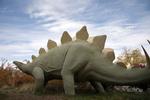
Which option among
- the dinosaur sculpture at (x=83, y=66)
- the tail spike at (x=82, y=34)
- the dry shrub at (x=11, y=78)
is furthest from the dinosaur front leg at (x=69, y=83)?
the dry shrub at (x=11, y=78)

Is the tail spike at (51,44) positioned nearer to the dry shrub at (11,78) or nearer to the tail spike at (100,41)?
the tail spike at (100,41)

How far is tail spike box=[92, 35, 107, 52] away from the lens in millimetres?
9031

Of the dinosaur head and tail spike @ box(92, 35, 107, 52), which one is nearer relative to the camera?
tail spike @ box(92, 35, 107, 52)

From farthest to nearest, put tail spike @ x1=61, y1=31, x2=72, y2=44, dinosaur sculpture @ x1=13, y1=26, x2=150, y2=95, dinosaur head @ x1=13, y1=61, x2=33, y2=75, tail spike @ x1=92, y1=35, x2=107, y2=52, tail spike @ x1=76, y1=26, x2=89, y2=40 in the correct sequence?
dinosaur head @ x1=13, y1=61, x2=33, y2=75, tail spike @ x1=61, y1=31, x2=72, y2=44, tail spike @ x1=76, y1=26, x2=89, y2=40, tail spike @ x1=92, y1=35, x2=107, y2=52, dinosaur sculpture @ x1=13, y1=26, x2=150, y2=95

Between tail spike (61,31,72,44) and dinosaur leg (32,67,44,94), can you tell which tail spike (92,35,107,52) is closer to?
tail spike (61,31,72,44)

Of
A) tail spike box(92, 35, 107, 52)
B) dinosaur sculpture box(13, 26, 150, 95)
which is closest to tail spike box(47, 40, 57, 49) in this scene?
dinosaur sculpture box(13, 26, 150, 95)

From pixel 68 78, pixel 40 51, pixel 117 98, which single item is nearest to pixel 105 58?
pixel 68 78

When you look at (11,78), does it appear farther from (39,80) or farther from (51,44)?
(39,80)

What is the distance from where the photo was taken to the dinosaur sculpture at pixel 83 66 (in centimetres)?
794

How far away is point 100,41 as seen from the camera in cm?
911

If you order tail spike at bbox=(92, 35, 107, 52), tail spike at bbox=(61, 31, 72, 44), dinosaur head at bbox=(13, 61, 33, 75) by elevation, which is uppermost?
tail spike at bbox=(61, 31, 72, 44)

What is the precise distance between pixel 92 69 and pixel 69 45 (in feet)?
3.51

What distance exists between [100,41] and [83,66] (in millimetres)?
1040

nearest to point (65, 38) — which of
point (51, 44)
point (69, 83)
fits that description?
point (51, 44)
